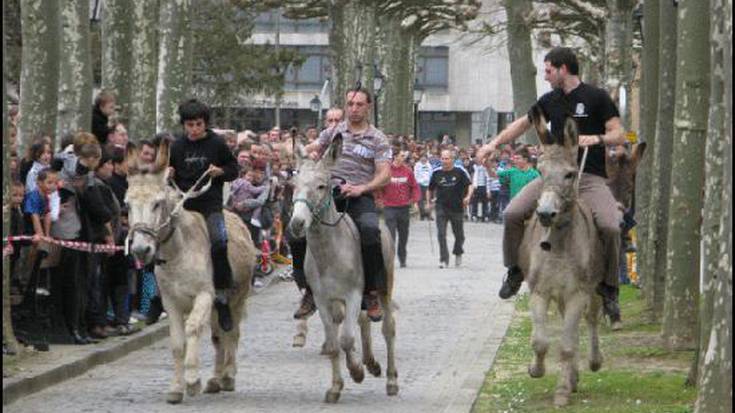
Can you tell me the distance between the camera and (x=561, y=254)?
16.3 m

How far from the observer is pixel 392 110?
7525 cm

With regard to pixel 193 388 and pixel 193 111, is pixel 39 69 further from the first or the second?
pixel 193 388

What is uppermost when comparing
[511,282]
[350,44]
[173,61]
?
[350,44]

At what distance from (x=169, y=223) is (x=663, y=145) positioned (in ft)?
25.1

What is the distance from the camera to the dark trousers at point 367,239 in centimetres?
1680

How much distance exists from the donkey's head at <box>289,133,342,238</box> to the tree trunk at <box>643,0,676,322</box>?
22.0ft

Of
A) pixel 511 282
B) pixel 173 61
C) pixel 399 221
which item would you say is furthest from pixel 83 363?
pixel 399 221

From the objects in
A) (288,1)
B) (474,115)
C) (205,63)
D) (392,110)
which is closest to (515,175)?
(288,1)

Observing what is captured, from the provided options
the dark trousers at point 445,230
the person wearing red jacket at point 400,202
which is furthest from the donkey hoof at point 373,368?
the dark trousers at point 445,230

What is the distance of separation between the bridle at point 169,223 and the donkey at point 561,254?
2873 millimetres

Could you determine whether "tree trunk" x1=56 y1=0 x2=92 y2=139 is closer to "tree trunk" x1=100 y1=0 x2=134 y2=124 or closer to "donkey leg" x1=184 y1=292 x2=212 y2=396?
"tree trunk" x1=100 y1=0 x2=134 y2=124

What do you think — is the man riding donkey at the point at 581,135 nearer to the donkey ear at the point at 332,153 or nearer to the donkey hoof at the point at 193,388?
the donkey ear at the point at 332,153

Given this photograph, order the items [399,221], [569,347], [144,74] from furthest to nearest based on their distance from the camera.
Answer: [399,221] → [144,74] → [569,347]

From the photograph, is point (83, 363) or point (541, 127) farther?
point (83, 363)
